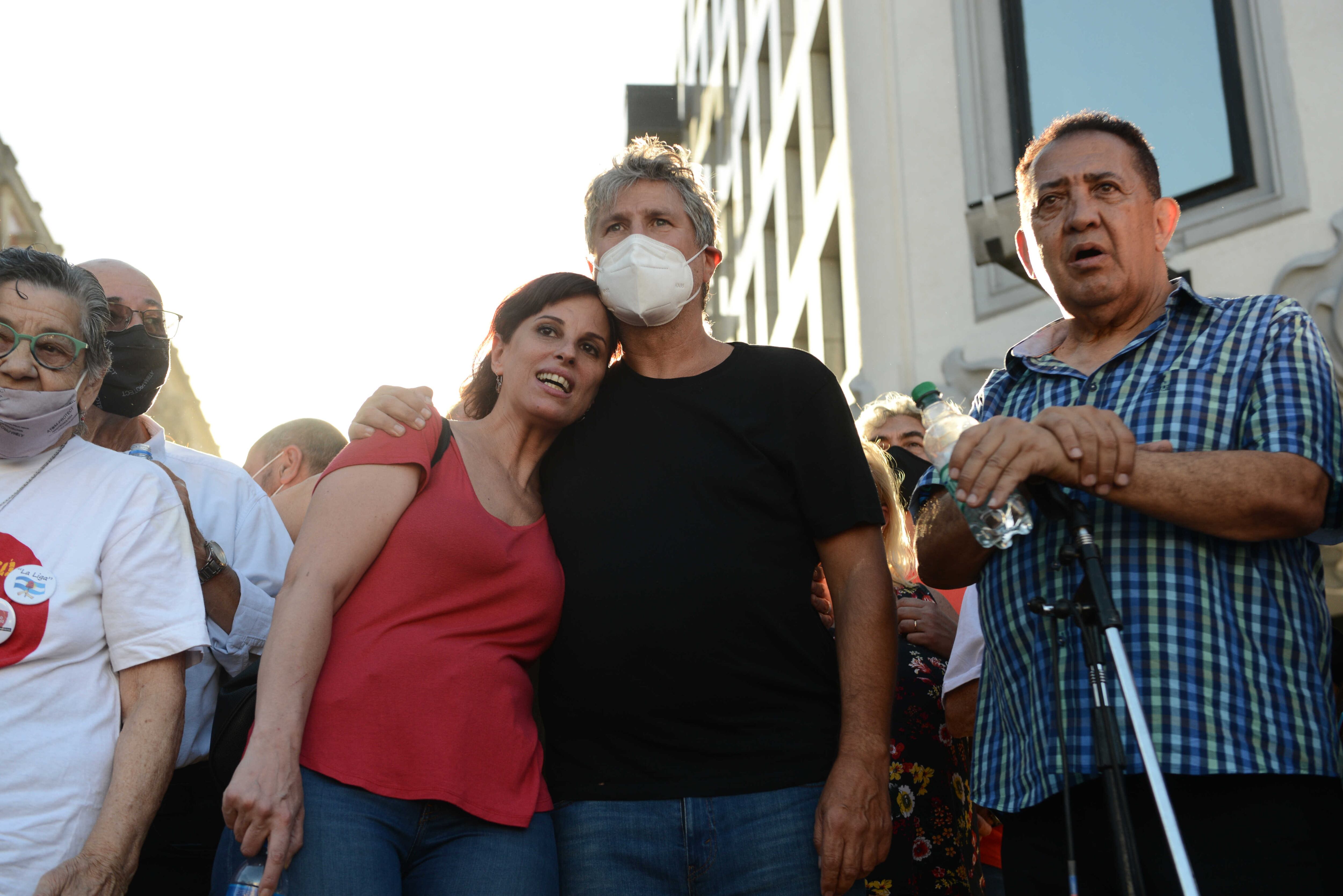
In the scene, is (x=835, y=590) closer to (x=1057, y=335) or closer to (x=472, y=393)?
(x=1057, y=335)

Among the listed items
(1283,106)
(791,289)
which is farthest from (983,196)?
(791,289)

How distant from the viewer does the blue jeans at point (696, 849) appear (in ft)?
8.45

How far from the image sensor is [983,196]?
10.9 m

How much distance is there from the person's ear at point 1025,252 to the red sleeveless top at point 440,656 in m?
1.46

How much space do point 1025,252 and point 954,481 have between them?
960 mm

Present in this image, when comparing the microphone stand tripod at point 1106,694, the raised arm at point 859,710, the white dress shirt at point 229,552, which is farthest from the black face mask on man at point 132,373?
the microphone stand tripod at point 1106,694

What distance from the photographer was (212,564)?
3.10 metres

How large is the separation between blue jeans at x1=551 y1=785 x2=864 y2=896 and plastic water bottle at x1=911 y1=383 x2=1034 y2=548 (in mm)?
766

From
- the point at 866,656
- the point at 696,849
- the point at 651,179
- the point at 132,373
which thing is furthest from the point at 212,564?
the point at 866,656

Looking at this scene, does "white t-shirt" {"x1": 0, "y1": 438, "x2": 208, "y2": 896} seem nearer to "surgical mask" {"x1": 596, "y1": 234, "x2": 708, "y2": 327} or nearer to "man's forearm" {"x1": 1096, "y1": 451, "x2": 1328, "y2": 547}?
"surgical mask" {"x1": 596, "y1": 234, "x2": 708, "y2": 327}

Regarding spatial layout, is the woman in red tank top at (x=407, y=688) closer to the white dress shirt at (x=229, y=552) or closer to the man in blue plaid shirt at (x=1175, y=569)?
the white dress shirt at (x=229, y=552)

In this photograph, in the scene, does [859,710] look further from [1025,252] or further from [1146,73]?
[1146,73]

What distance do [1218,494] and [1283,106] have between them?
7711 millimetres

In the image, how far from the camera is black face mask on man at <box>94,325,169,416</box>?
346 cm
